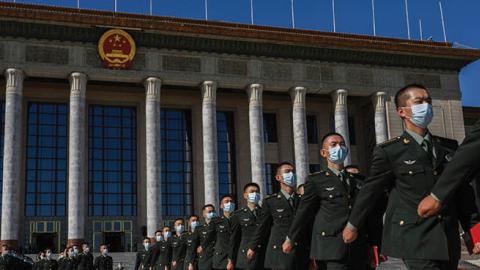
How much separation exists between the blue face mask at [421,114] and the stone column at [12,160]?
87.2 feet

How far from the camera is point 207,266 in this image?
10.6 meters

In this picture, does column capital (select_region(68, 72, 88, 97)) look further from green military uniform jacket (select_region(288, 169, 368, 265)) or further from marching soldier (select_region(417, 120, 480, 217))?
marching soldier (select_region(417, 120, 480, 217))

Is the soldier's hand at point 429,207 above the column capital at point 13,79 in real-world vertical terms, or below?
below

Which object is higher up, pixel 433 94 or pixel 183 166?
pixel 433 94

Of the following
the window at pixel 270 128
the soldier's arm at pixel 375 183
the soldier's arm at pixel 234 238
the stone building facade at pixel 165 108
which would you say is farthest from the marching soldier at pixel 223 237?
the window at pixel 270 128

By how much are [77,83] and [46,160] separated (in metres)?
5.51

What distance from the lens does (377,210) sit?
16.8 feet

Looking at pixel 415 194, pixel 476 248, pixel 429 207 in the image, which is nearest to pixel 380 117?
pixel 415 194

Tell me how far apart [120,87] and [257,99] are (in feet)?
26.2

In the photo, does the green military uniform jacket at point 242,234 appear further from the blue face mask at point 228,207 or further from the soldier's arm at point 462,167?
the soldier's arm at point 462,167

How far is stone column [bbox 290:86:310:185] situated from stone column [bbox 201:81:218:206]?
4.62 metres

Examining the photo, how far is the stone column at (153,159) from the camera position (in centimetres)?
3025

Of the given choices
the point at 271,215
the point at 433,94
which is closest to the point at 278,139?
the point at 433,94

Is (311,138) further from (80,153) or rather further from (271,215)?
(271,215)
